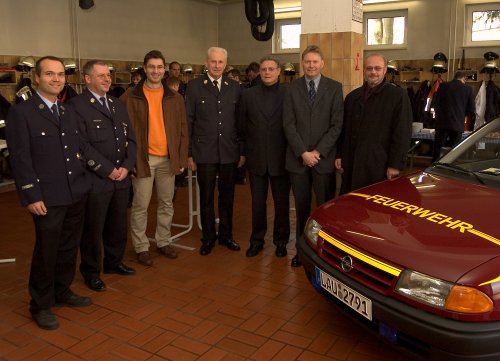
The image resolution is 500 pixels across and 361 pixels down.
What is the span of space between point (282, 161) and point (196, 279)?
4.09 ft

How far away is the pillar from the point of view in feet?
17.5

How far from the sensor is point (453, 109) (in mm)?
8523

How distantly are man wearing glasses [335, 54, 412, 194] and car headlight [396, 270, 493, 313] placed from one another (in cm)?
171

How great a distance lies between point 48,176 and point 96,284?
1119 mm

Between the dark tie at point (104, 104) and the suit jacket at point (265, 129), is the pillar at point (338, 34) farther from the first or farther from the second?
the dark tie at point (104, 104)

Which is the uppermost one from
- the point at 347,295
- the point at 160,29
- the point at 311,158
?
the point at 160,29

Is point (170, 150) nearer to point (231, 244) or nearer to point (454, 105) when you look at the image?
point (231, 244)

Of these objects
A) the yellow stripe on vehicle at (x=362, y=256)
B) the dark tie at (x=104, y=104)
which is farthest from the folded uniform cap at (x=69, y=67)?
the yellow stripe on vehicle at (x=362, y=256)

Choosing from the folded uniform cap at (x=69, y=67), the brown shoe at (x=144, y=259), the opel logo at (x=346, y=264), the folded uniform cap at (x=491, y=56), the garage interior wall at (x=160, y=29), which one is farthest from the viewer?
the folded uniform cap at (x=491, y=56)

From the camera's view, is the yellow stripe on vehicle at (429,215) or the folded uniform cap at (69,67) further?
the folded uniform cap at (69,67)

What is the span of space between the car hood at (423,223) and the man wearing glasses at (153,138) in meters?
1.71

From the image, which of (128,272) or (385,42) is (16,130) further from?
(385,42)

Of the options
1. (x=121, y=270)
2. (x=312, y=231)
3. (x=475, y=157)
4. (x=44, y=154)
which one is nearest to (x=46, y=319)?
(x=121, y=270)

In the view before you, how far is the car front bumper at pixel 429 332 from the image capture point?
82.1 inches
